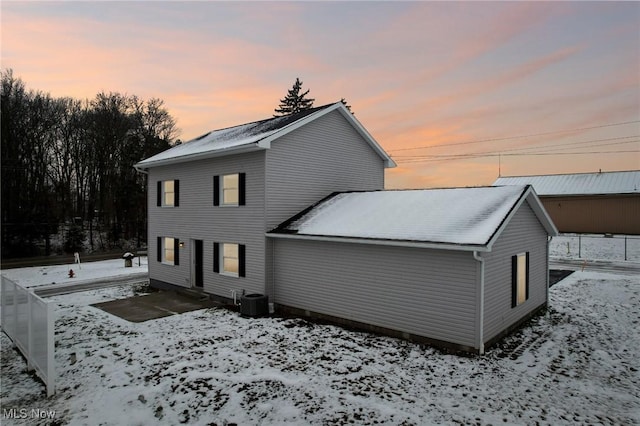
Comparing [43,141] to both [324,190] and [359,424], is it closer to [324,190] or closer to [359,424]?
[324,190]

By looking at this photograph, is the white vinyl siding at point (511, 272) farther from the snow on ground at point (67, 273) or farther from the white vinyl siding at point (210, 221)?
the snow on ground at point (67, 273)

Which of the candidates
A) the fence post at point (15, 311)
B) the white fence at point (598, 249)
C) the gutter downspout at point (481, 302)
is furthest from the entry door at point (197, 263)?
the white fence at point (598, 249)

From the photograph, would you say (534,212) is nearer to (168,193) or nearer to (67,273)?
(168,193)

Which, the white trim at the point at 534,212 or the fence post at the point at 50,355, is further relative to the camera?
the white trim at the point at 534,212

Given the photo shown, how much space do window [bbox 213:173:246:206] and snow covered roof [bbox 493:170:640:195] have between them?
3718 centimetres

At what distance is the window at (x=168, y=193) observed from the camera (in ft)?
57.6

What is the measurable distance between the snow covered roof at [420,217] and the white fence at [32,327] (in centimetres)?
703

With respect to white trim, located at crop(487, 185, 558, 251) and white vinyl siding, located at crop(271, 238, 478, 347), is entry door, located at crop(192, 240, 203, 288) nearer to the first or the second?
white vinyl siding, located at crop(271, 238, 478, 347)

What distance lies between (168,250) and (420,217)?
42.4 ft

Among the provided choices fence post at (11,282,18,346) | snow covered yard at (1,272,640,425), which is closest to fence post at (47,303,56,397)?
snow covered yard at (1,272,640,425)

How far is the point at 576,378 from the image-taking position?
797 cm

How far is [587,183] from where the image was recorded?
4078 cm

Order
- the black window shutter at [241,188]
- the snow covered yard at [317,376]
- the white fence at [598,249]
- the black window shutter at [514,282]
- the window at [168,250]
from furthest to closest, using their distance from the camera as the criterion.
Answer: the white fence at [598,249] → the window at [168,250] → the black window shutter at [241,188] → the black window shutter at [514,282] → the snow covered yard at [317,376]

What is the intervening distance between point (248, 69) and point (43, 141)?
26473 mm
